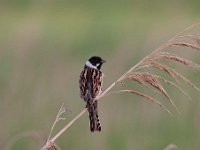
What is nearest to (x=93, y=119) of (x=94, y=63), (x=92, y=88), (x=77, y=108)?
(x=92, y=88)

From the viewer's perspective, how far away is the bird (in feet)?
18.0

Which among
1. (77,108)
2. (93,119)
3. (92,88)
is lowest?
(77,108)

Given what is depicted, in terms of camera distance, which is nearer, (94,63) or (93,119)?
(93,119)

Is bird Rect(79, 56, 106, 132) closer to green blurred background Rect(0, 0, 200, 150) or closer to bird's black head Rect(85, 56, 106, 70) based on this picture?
bird's black head Rect(85, 56, 106, 70)

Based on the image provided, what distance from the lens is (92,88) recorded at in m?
5.70

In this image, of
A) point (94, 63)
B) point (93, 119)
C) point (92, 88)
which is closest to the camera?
point (93, 119)

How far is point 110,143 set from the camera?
749cm

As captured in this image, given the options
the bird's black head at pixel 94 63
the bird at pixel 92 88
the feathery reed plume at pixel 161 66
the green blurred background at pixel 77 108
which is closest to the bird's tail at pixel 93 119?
the bird at pixel 92 88

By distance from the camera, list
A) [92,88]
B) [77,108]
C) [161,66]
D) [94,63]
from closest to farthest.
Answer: [161,66] → [92,88] → [94,63] → [77,108]

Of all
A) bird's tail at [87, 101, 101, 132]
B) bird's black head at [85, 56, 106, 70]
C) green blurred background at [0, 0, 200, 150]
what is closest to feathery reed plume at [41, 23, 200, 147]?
bird's tail at [87, 101, 101, 132]

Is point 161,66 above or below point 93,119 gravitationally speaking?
above

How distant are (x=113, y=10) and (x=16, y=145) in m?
18.5

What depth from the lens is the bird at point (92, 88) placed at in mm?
5484

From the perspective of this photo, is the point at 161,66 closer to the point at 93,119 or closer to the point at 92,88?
the point at 93,119
